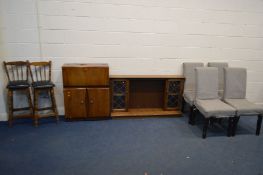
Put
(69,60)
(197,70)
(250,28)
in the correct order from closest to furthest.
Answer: (197,70)
(69,60)
(250,28)

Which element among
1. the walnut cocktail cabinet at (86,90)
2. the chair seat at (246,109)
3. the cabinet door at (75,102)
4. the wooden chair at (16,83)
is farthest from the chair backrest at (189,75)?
the wooden chair at (16,83)

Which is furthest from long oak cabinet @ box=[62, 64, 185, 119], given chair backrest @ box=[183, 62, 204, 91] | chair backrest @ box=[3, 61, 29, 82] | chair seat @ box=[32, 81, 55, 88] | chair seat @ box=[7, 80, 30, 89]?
chair backrest @ box=[3, 61, 29, 82]

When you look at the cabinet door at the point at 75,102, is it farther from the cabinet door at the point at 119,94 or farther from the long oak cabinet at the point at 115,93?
the cabinet door at the point at 119,94

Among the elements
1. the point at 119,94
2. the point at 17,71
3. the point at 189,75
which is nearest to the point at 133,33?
the point at 119,94

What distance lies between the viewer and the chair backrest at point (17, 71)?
353 cm

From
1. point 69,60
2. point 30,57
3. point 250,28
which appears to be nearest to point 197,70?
point 250,28

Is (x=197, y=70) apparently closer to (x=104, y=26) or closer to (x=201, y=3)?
(x=201, y=3)

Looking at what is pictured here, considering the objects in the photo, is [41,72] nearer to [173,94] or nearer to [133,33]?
[133,33]

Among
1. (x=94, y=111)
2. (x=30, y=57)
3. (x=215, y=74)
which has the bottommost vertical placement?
(x=94, y=111)

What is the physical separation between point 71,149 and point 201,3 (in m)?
3.15

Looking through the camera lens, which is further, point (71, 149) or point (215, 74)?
point (215, 74)

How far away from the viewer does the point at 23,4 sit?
340 cm

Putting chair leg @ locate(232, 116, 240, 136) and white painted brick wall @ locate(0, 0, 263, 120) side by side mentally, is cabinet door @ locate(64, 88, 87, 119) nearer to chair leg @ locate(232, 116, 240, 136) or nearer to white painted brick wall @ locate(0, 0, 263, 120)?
white painted brick wall @ locate(0, 0, 263, 120)

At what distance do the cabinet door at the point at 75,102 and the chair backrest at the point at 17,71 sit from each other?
0.76 metres
